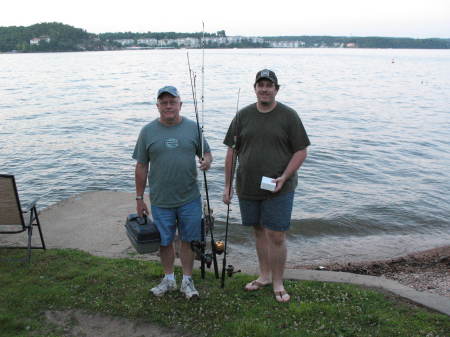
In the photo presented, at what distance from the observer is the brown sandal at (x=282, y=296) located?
463 centimetres

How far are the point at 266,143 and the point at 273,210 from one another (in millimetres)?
657

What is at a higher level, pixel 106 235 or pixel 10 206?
pixel 10 206

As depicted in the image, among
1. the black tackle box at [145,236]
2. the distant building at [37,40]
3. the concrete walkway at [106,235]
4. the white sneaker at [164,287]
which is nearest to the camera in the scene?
the black tackle box at [145,236]

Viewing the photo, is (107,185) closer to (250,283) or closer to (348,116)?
(250,283)

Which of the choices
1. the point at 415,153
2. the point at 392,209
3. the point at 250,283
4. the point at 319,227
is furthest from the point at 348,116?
the point at 250,283

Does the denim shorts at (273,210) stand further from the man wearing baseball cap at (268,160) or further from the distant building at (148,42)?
the distant building at (148,42)

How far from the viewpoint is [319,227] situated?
9.63 m

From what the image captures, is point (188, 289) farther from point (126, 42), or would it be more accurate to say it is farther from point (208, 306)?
point (126, 42)

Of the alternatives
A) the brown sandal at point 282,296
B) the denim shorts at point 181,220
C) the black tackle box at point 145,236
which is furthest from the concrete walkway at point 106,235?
the black tackle box at point 145,236

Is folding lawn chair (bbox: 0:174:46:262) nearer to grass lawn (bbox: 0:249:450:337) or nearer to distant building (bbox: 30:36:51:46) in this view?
grass lawn (bbox: 0:249:450:337)

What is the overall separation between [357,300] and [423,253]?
4.23 metres

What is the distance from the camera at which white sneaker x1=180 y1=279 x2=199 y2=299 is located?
15.2ft

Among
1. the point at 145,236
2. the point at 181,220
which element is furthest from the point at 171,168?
the point at 145,236

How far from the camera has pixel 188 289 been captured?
4676 millimetres
